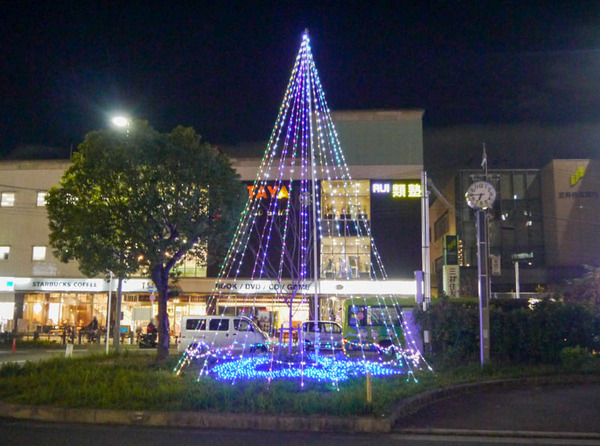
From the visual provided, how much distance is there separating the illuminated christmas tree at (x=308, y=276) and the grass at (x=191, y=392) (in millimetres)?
887

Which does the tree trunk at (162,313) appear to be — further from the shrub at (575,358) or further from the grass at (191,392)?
the shrub at (575,358)

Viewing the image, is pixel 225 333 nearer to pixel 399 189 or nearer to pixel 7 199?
pixel 399 189

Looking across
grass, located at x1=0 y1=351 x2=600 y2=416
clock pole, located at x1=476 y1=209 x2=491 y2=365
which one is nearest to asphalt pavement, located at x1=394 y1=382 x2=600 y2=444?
grass, located at x1=0 y1=351 x2=600 y2=416

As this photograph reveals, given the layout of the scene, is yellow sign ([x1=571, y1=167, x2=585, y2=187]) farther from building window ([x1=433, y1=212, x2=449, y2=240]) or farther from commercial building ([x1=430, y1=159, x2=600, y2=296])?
building window ([x1=433, y1=212, x2=449, y2=240])

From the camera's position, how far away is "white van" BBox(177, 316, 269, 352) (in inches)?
902

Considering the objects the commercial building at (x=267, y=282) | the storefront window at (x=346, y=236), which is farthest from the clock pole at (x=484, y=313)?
the storefront window at (x=346, y=236)

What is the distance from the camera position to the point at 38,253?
38188mm

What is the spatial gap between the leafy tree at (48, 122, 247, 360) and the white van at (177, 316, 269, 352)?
5139mm

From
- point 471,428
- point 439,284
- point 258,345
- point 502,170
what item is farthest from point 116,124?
point 502,170

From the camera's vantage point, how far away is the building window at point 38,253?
125 ft

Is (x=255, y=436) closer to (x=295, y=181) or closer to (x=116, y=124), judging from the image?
(x=116, y=124)

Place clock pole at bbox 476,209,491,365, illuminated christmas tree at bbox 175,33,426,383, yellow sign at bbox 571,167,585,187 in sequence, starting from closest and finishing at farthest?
1. illuminated christmas tree at bbox 175,33,426,383
2. clock pole at bbox 476,209,491,365
3. yellow sign at bbox 571,167,585,187

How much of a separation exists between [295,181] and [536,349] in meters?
21.0

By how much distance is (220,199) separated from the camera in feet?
58.3
